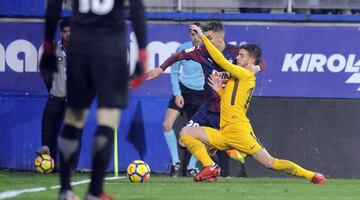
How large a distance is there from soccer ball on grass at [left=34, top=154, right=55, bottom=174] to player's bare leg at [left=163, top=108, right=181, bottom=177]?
1.67 meters

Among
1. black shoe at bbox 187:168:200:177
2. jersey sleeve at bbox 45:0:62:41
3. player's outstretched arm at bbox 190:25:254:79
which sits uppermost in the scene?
jersey sleeve at bbox 45:0:62:41

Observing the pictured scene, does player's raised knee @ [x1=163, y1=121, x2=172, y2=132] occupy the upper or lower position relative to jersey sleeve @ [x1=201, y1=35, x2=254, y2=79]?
lower

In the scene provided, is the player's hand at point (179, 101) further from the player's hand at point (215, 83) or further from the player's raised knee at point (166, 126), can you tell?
the player's hand at point (215, 83)

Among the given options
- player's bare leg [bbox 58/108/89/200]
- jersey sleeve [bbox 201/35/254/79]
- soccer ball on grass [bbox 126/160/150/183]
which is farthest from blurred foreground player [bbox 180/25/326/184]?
player's bare leg [bbox 58/108/89/200]

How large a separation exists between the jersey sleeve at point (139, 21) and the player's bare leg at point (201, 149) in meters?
4.24

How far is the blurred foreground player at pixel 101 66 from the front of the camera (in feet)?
24.4

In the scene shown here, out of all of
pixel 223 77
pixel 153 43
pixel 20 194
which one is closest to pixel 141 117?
pixel 153 43

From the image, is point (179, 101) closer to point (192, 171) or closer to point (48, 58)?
point (192, 171)

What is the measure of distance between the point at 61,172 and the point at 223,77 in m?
4.52

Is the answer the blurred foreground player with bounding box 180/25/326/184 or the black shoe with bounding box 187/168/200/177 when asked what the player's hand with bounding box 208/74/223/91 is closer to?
the blurred foreground player with bounding box 180/25/326/184

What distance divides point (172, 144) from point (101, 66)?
6.75 m

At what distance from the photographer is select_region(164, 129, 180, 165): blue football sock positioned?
1408 centimetres

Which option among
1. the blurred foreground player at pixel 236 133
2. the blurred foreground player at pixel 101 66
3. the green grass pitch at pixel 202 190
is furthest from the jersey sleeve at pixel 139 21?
the blurred foreground player at pixel 236 133

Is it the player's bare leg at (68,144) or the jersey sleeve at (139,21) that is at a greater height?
Answer: the jersey sleeve at (139,21)
